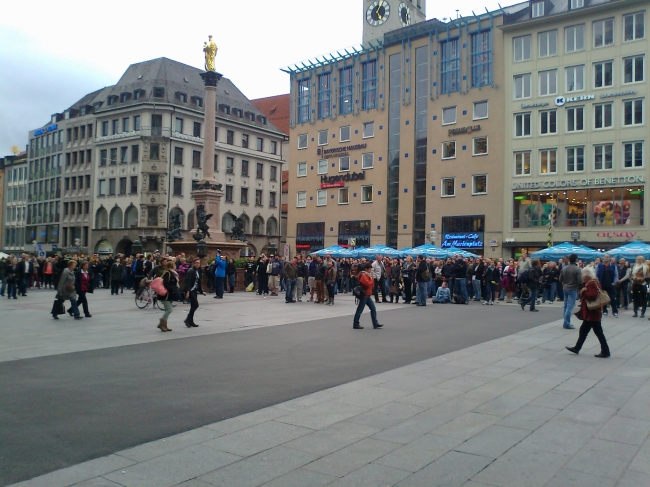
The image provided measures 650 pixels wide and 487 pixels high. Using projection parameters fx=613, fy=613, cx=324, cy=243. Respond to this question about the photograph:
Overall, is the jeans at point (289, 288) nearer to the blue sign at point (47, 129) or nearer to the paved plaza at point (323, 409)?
the paved plaza at point (323, 409)

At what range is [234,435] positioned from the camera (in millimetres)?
5789

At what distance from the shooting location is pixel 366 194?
57.8 meters

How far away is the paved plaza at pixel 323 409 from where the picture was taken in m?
4.86

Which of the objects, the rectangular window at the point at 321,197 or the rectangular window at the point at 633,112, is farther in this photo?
the rectangular window at the point at 321,197

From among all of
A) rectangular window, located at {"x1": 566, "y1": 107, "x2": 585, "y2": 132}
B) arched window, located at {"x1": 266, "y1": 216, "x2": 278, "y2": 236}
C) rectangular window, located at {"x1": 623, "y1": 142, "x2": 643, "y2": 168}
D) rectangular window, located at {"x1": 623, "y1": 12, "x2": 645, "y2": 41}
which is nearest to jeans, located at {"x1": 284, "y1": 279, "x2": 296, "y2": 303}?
rectangular window, located at {"x1": 623, "y1": 142, "x2": 643, "y2": 168}

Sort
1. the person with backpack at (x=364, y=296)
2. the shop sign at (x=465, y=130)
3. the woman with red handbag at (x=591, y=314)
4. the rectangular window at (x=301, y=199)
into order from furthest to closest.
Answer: the rectangular window at (x=301, y=199)
the shop sign at (x=465, y=130)
the person with backpack at (x=364, y=296)
the woman with red handbag at (x=591, y=314)

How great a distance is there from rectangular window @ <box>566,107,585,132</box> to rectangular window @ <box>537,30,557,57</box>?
4742 mm

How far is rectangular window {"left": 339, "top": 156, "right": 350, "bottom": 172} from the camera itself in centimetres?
5909

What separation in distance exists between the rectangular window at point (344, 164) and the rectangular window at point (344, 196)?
193cm

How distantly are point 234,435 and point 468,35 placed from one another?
50.6 meters

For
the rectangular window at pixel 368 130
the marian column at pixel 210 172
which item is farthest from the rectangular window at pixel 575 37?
the marian column at pixel 210 172

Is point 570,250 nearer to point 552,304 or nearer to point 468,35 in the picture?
→ point 552,304

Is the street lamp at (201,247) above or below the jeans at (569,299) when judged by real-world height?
above

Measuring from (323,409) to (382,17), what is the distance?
206ft
